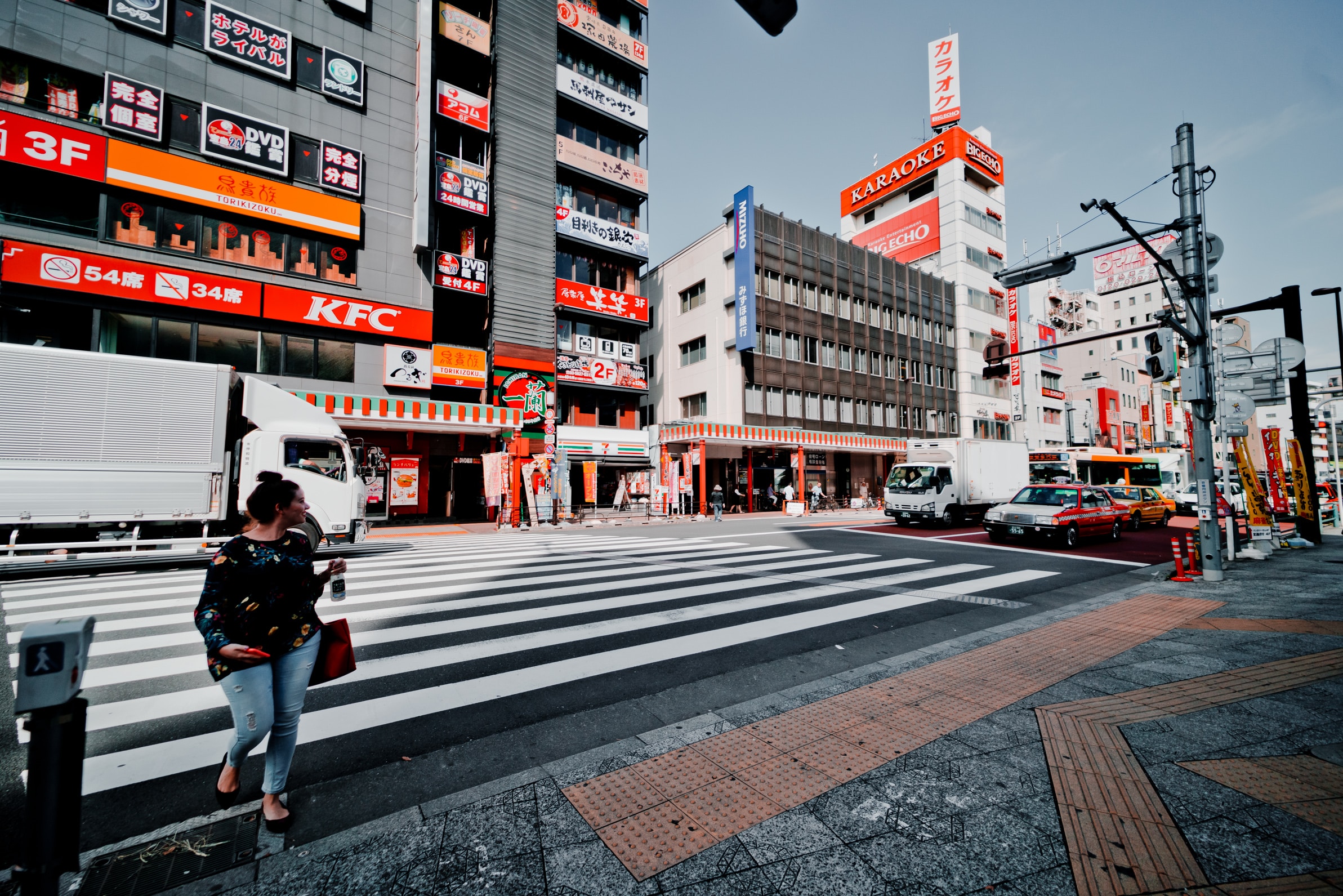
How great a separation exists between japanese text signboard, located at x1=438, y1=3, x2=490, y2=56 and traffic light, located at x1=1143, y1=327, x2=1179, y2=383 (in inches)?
1143

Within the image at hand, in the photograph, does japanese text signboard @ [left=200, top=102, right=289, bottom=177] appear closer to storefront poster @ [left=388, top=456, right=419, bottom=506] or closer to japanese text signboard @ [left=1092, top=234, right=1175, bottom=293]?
storefront poster @ [left=388, top=456, right=419, bottom=506]

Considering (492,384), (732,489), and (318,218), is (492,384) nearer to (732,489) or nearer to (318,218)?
(318,218)

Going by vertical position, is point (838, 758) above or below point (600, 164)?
below

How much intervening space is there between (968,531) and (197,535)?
20720 millimetres

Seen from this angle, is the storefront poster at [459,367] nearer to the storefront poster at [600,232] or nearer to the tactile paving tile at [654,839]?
the storefront poster at [600,232]

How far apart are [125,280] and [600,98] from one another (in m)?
22.9

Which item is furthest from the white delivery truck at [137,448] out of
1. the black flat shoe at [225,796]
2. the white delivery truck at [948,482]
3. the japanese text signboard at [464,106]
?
the japanese text signboard at [464,106]

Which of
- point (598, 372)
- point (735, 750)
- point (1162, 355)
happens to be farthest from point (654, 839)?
point (598, 372)

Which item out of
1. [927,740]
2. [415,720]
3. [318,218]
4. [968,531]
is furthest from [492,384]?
[927,740]

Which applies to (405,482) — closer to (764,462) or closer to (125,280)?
(125,280)

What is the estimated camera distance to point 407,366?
22.7 m

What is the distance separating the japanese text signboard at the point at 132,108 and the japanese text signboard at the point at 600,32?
737 inches

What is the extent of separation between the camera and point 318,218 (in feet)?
69.0

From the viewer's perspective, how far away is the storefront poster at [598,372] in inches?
1121
